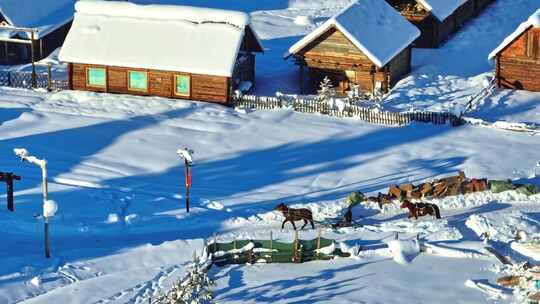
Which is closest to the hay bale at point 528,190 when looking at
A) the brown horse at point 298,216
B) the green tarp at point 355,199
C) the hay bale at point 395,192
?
the hay bale at point 395,192

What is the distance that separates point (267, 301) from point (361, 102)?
2078 centimetres

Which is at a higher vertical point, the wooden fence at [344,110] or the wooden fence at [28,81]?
the wooden fence at [28,81]

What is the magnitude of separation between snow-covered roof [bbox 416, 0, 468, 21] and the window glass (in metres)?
14.4

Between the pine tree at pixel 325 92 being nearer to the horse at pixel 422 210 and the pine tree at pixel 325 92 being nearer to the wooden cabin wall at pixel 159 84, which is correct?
the wooden cabin wall at pixel 159 84

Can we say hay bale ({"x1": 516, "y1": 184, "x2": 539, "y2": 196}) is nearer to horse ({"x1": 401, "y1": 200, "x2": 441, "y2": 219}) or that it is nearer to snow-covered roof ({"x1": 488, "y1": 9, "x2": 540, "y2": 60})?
horse ({"x1": 401, "y1": 200, "x2": 441, "y2": 219})

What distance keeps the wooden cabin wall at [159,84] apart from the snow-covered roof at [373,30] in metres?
4.03

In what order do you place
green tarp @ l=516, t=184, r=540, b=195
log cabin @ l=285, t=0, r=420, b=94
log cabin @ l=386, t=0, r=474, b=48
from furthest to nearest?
log cabin @ l=386, t=0, r=474, b=48 < log cabin @ l=285, t=0, r=420, b=94 < green tarp @ l=516, t=184, r=540, b=195

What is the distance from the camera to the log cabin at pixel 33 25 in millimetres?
57406

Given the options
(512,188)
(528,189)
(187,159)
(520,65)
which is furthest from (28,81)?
(528,189)

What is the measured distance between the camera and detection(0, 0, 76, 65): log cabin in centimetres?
5741

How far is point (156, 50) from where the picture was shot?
53.0m

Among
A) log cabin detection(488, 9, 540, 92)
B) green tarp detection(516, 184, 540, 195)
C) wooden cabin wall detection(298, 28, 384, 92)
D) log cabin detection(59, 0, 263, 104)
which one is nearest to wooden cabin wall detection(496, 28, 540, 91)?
log cabin detection(488, 9, 540, 92)

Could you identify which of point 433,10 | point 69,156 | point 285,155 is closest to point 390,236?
point 285,155

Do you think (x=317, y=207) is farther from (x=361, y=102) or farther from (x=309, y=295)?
(x=361, y=102)
